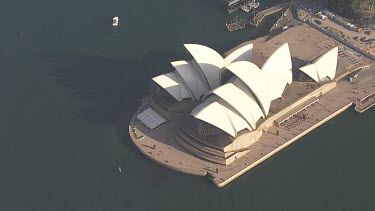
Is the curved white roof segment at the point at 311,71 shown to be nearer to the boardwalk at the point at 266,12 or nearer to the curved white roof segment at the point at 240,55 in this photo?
the curved white roof segment at the point at 240,55

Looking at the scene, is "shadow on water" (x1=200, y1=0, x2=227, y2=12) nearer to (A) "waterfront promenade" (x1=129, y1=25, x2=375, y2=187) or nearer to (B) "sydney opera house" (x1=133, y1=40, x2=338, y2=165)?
(A) "waterfront promenade" (x1=129, y1=25, x2=375, y2=187)

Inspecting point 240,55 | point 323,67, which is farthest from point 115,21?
point 323,67

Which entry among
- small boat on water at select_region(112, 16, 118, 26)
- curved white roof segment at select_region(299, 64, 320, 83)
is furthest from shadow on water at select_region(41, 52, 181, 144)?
curved white roof segment at select_region(299, 64, 320, 83)

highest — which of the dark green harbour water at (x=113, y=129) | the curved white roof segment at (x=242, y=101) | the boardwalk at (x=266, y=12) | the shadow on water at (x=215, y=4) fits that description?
the boardwalk at (x=266, y=12)

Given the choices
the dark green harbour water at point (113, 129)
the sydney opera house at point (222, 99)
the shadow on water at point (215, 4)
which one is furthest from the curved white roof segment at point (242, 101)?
the shadow on water at point (215, 4)

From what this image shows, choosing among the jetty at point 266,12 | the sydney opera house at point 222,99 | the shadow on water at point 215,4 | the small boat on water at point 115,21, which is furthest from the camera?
the shadow on water at point 215,4

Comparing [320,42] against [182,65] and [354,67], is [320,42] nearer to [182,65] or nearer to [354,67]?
[354,67]

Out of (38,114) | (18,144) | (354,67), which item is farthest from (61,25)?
(354,67)

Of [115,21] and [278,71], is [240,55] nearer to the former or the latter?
[278,71]
